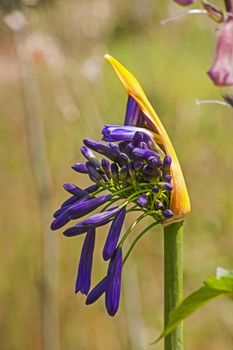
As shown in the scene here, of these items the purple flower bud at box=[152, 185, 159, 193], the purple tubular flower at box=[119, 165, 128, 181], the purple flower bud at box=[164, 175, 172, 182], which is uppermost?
the purple tubular flower at box=[119, 165, 128, 181]

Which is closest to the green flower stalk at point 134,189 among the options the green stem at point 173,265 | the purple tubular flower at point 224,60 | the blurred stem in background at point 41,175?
the green stem at point 173,265

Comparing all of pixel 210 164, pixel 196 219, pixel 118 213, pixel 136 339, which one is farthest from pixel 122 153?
pixel 210 164

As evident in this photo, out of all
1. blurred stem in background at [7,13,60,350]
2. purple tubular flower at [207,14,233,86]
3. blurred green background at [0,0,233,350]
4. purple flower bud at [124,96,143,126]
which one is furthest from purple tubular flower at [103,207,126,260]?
blurred stem in background at [7,13,60,350]

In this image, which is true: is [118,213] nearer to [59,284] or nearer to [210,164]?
[59,284]

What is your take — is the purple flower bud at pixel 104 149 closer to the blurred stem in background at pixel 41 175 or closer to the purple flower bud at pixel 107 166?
the purple flower bud at pixel 107 166

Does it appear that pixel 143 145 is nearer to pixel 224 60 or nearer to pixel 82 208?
pixel 82 208

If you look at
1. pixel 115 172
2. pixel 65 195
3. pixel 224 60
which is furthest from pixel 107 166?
pixel 65 195

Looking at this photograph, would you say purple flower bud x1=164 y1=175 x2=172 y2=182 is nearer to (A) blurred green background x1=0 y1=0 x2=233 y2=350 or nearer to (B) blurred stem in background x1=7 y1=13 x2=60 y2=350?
Result: (A) blurred green background x1=0 y1=0 x2=233 y2=350

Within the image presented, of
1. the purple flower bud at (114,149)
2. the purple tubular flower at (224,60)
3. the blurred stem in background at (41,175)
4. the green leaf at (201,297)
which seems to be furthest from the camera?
the blurred stem in background at (41,175)
